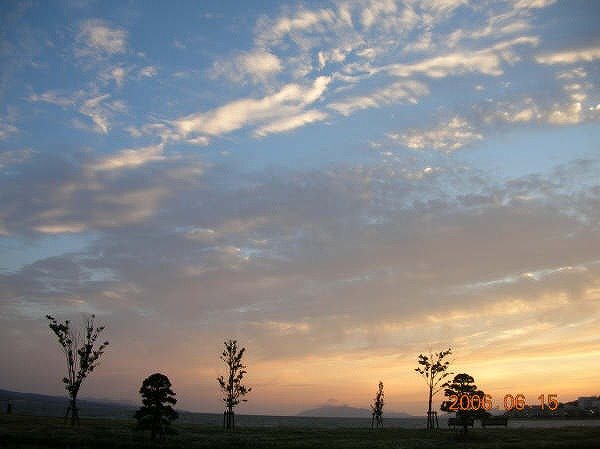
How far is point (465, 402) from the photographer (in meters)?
66.7

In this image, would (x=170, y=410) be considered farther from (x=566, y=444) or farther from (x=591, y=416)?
(x=591, y=416)

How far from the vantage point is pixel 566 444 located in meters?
47.2

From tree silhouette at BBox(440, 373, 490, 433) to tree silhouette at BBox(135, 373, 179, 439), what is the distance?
3788 centimetres

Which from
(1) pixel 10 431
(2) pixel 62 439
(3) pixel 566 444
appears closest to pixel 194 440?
(2) pixel 62 439

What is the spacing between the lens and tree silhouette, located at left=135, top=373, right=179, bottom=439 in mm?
49156

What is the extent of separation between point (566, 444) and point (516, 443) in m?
5.03

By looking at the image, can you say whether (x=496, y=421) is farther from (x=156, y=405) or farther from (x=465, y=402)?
(x=156, y=405)

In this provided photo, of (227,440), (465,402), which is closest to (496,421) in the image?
(465,402)

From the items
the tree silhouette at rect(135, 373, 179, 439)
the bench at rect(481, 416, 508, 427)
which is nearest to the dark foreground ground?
the tree silhouette at rect(135, 373, 179, 439)

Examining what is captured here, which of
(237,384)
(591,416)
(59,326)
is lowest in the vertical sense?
(591,416)

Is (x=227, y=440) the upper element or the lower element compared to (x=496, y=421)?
upper

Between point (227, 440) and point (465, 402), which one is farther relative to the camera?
point (465, 402)

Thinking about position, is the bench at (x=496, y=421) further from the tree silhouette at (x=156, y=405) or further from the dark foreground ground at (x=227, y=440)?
the tree silhouette at (x=156, y=405)

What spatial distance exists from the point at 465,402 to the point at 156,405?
4120 cm
